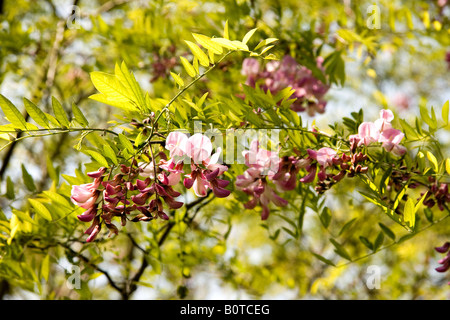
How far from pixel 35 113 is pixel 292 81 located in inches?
30.8

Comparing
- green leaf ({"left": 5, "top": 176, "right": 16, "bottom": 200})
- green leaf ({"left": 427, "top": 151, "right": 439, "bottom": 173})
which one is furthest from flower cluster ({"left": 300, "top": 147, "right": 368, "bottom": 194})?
green leaf ({"left": 5, "top": 176, "right": 16, "bottom": 200})

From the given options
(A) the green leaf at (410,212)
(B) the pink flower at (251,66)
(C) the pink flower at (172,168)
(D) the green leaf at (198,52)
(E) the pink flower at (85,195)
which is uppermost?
(B) the pink flower at (251,66)

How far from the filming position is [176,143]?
766mm

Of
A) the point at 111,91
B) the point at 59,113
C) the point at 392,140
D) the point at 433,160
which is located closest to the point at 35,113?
the point at 59,113

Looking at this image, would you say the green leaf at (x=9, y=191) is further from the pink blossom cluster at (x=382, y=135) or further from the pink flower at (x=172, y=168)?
the pink blossom cluster at (x=382, y=135)

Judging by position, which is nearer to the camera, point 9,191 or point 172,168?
point 172,168

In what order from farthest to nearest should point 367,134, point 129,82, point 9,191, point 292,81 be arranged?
1. point 292,81
2. point 9,191
3. point 367,134
4. point 129,82

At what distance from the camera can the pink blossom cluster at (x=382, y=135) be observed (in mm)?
864

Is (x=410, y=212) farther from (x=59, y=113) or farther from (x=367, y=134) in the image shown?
(x=59, y=113)

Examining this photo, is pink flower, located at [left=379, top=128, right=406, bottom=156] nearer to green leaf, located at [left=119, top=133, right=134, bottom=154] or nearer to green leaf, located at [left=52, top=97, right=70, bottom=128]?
green leaf, located at [left=119, top=133, right=134, bottom=154]

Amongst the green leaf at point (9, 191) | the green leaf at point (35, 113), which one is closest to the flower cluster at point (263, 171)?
the green leaf at point (35, 113)

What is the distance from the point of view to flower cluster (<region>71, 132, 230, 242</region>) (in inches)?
29.9

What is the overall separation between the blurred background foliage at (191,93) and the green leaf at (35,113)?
0.79ft
